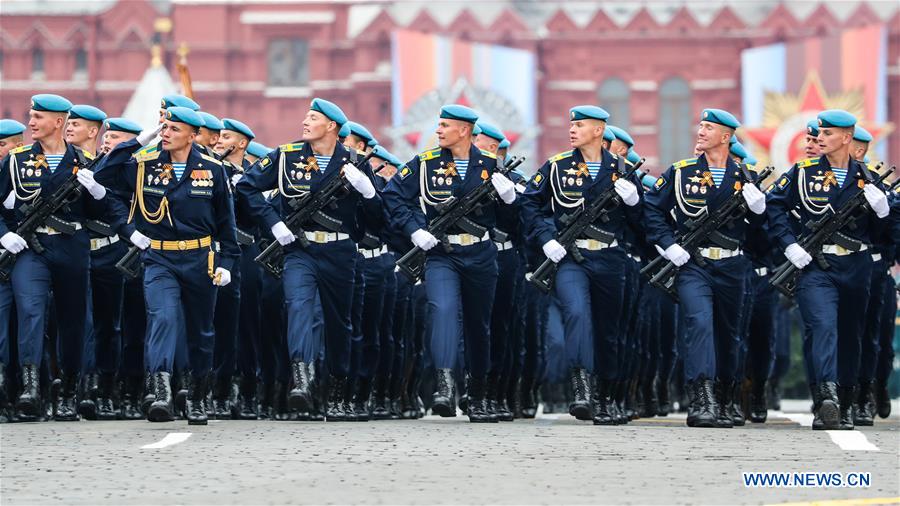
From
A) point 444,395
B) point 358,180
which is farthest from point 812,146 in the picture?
point 444,395

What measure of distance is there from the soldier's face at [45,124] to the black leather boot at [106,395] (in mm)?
1674

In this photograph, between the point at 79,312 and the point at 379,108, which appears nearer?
the point at 79,312

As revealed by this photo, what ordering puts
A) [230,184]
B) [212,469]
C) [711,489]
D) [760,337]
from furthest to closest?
[760,337], [230,184], [212,469], [711,489]

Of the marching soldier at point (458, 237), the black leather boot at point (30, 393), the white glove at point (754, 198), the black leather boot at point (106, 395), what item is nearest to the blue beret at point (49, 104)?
the black leather boot at point (30, 393)

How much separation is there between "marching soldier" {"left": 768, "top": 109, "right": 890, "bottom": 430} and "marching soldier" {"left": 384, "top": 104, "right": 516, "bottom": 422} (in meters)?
1.82

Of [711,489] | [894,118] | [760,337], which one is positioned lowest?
[711,489]

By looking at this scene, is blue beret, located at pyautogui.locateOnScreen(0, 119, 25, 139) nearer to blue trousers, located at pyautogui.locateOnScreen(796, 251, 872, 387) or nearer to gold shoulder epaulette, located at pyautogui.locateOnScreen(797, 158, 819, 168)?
gold shoulder epaulette, located at pyautogui.locateOnScreen(797, 158, 819, 168)

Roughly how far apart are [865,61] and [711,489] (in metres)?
61.9

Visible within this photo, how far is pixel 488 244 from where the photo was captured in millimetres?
13984

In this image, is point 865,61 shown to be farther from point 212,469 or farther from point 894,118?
point 212,469

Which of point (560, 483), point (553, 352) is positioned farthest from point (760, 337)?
point (560, 483)

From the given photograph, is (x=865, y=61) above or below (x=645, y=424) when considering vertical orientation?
above

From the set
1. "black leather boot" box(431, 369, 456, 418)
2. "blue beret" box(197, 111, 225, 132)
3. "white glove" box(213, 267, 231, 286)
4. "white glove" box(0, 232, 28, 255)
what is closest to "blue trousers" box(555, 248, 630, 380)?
"black leather boot" box(431, 369, 456, 418)

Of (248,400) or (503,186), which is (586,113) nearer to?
(503,186)
